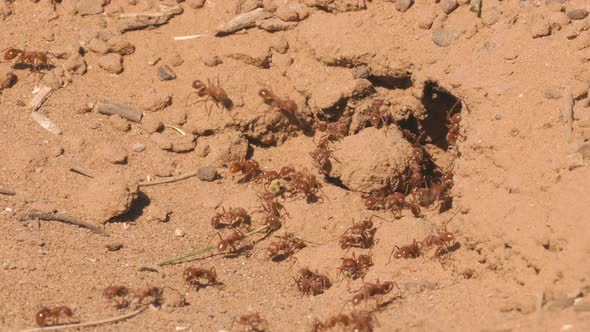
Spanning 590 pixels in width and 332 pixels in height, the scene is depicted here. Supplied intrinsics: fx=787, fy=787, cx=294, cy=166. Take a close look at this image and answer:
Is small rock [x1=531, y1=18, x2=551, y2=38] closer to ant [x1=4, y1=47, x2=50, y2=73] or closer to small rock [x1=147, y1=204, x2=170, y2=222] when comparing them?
small rock [x1=147, y1=204, x2=170, y2=222]

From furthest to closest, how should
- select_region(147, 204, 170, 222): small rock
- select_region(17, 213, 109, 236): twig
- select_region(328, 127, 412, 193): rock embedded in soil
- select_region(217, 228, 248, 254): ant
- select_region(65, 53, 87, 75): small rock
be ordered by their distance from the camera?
select_region(65, 53, 87, 75): small rock → select_region(328, 127, 412, 193): rock embedded in soil → select_region(147, 204, 170, 222): small rock → select_region(217, 228, 248, 254): ant → select_region(17, 213, 109, 236): twig

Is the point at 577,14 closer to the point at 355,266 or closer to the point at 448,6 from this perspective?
the point at 448,6

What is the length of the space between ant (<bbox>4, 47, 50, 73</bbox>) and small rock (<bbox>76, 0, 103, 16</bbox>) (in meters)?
0.58

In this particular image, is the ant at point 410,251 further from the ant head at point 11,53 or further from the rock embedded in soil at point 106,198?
the ant head at point 11,53

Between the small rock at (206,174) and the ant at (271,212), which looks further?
the small rock at (206,174)

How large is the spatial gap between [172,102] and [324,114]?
1.34 m

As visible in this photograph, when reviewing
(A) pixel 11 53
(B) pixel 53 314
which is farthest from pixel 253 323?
(A) pixel 11 53

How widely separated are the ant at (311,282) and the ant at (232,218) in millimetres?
735

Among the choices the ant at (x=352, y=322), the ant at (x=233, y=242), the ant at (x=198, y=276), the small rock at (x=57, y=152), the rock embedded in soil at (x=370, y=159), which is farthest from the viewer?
the rock embedded in soil at (x=370, y=159)

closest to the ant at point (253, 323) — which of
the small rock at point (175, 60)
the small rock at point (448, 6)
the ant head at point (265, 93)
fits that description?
the ant head at point (265, 93)

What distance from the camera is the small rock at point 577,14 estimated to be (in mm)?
6188

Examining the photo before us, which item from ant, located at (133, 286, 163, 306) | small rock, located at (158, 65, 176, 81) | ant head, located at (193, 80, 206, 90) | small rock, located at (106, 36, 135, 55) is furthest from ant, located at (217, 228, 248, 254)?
small rock, located at (106, 36, 135, 55)

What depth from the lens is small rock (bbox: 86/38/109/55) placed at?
6984mm

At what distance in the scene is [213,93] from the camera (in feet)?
21.9
